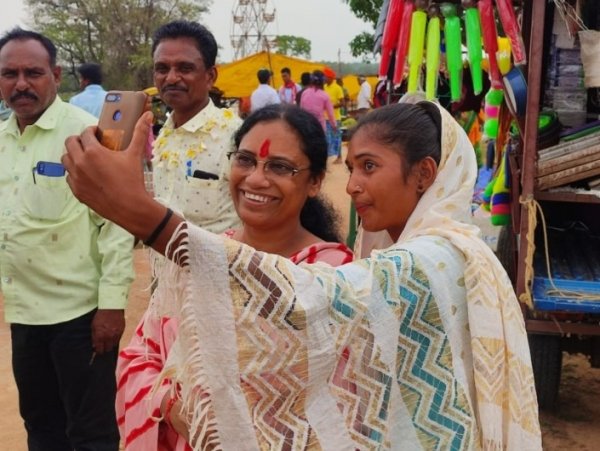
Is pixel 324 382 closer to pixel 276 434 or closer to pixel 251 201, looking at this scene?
pixel 276 434

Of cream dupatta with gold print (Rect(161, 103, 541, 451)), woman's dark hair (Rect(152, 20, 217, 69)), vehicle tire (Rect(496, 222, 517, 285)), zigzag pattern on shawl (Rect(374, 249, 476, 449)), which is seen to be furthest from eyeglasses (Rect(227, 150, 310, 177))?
vehicle tire (Rect(496, 222, 517, 285))

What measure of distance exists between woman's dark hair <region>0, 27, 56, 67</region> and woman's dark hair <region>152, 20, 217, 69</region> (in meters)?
0.44

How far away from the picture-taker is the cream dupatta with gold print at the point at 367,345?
3.93 ft

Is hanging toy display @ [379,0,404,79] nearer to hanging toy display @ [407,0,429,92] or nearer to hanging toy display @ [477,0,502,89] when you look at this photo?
hanging toy display @ [407,0,429,92]

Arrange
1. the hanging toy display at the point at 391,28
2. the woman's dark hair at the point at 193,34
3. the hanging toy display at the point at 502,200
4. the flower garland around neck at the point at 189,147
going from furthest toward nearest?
1. the hanging toy display at the point at 502,200
2. the hanging toy display at the point at 391,28
3. the woman's dark hair at the point at 193,34
4. the flower garland around neck at the point at 189,147

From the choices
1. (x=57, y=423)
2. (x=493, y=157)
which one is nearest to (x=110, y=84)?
(x=493, y=157)

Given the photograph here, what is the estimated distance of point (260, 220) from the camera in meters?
1.78

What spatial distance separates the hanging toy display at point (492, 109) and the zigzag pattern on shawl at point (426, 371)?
3.30m

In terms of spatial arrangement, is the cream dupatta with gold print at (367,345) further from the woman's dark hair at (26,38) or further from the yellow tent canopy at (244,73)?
the yellow tent canopy at (244,73)

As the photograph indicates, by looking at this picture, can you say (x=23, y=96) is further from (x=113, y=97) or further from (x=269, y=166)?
(x=113, y=97)

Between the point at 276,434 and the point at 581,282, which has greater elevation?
the point at 276,434

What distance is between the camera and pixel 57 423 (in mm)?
3080

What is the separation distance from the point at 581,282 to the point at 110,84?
100 feet

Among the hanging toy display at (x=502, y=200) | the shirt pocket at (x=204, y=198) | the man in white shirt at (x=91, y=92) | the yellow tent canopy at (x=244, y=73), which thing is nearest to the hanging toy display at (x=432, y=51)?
the hanging toy display at (x=502, y=200)
